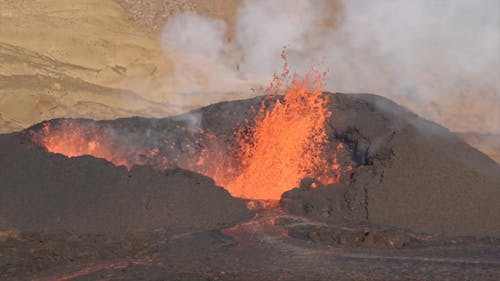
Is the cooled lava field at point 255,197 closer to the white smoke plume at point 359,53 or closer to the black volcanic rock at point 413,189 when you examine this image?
the black volcanic rock at point 413,189

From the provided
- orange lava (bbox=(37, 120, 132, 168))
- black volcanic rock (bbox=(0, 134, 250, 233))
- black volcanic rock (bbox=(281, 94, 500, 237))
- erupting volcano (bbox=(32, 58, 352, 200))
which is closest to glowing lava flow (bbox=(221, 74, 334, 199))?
erupting volcano (bbox=(32, 58, 352, 200))

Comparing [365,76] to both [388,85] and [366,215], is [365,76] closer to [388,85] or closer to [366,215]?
[388,85]

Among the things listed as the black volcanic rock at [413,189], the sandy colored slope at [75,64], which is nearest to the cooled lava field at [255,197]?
the black volcanic rock at [413,189]

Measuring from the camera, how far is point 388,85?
67.8ft

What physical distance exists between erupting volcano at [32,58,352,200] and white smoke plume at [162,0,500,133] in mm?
3264

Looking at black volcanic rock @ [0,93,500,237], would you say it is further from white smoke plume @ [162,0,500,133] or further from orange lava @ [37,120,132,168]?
white smoke plume @ [162,0,500,133]

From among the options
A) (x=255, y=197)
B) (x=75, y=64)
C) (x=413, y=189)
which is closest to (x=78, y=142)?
(x=255, y=197)

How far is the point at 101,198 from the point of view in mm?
12312

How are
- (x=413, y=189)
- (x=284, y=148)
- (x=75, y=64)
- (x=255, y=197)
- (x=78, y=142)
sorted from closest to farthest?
1. (x=413, y=189)
2. (x=255, y=197)
3. (x=78, y=142)
4. (x=284, y=148)
5. (x=75, y=64)

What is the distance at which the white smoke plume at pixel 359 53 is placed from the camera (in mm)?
20016

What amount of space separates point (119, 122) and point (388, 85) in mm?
8158

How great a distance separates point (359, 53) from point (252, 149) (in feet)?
21.7

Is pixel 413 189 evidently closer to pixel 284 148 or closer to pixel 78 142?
pixel 284 148

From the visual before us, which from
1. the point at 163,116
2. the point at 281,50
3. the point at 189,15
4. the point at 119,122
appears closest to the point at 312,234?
the point at 119,122
